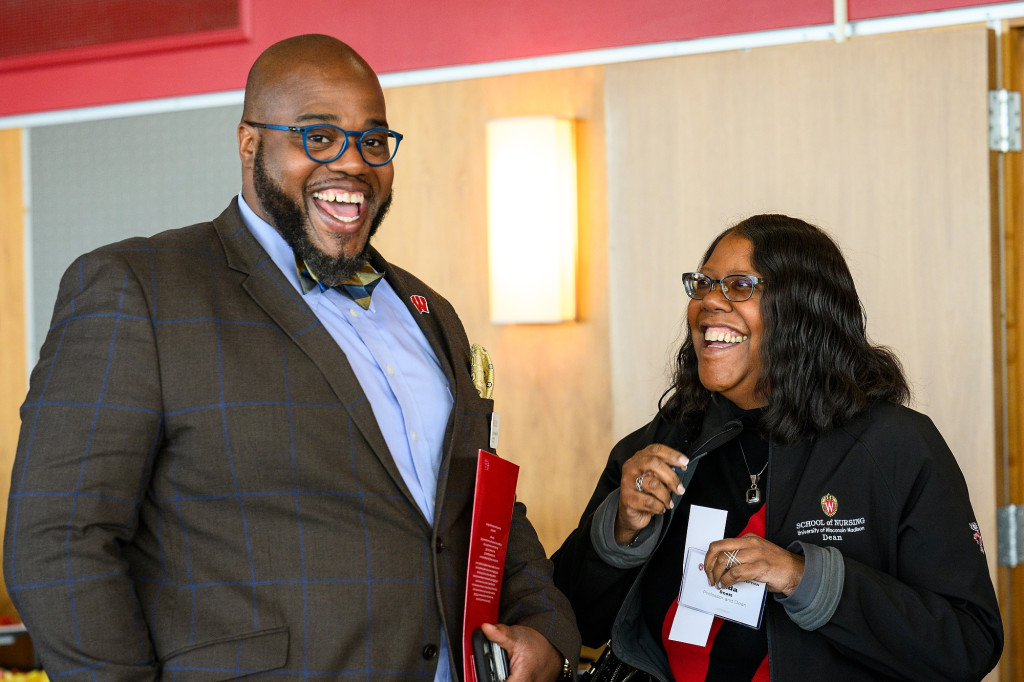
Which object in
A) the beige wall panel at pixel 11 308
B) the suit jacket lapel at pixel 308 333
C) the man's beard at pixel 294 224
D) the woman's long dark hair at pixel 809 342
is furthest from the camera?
the beige wall panel at pixel 11 308

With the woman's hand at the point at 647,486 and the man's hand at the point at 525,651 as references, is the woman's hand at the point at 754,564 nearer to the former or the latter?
the woman's hand at the point at 647,486

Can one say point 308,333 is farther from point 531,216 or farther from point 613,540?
point 531,216

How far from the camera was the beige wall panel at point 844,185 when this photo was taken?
2875 millimetres

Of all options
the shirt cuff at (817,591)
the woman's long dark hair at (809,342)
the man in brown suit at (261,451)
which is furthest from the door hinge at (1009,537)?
the man in brown suit at (261,451)

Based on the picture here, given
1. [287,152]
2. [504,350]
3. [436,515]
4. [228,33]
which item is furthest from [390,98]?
[436,515]

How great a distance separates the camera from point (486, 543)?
1814 millimetres

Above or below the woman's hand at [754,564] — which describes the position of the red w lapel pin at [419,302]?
above

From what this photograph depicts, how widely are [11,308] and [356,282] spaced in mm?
2984

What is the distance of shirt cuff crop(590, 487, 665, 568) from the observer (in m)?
2.12

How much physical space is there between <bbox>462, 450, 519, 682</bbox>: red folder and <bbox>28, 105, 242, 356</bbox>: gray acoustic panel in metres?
2.54

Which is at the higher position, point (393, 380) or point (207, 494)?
point (393, 380)

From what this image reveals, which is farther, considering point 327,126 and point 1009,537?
point 1009,537

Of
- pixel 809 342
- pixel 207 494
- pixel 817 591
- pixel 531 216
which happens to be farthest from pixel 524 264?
pixel 207 494

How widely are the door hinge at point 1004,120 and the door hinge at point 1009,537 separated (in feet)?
3.37
